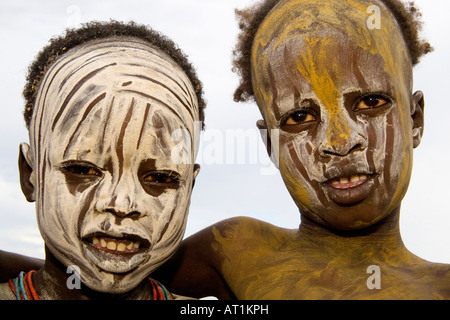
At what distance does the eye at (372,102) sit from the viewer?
3.17m

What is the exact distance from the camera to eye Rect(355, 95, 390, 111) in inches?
Result: 125

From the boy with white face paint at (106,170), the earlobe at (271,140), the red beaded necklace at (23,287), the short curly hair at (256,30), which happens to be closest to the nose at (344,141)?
the earlobe at (271,140)

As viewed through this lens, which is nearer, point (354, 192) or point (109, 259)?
point (109, 259)

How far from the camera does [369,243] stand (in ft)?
11.0

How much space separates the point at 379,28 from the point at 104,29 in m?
1.51

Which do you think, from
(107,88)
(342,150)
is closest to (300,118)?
(342,150)

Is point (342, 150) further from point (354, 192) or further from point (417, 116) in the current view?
point (417, 116)

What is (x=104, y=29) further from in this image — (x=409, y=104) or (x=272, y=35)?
(x=409, y=104)

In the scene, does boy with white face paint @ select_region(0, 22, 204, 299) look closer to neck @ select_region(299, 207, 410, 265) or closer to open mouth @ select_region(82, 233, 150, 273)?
open mouth @ select_region(82, 233, 150, 273)

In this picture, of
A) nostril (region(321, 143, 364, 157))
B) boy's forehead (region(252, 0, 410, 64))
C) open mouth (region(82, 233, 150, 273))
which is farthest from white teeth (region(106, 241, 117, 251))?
boy's forehead (region(252, 0, 410, 64))

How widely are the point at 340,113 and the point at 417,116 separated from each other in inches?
27.0

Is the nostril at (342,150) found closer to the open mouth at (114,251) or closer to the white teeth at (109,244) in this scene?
the open mouth at (114,251)

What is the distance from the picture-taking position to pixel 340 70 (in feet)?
10.4
